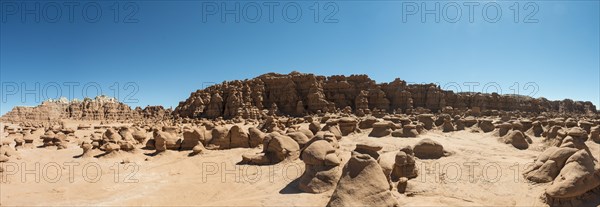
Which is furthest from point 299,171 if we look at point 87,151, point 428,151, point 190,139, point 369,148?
point 87,151

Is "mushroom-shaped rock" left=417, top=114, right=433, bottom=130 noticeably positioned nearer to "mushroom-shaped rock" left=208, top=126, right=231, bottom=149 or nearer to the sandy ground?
the sandy ground

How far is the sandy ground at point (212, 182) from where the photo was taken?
7434 millimetres

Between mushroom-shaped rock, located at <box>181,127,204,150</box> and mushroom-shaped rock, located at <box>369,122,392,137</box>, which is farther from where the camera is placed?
mushroom-shaped rock, located at <box>369,122,392,137</box>

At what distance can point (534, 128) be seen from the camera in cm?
1859

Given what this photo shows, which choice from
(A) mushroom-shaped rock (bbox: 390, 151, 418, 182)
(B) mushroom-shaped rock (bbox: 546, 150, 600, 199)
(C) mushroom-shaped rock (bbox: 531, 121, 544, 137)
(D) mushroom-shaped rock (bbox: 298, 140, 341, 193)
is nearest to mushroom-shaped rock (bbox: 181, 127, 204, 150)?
(D) mushroom-shaped rock (bbox: 298, 140, 341, 193)

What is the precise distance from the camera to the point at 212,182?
9.40m

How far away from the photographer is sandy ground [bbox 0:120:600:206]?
24.4ft

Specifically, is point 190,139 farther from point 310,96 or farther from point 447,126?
point 310,96

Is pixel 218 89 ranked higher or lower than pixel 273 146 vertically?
higher

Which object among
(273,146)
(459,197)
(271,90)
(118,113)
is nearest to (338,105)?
(271,90)


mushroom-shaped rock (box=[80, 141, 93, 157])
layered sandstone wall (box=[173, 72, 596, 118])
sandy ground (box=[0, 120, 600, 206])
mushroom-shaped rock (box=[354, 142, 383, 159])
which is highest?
layered sandstone wall (box=[173, 72, 596, 118])

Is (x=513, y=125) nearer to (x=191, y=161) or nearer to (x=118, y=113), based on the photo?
(x=191, y=161)

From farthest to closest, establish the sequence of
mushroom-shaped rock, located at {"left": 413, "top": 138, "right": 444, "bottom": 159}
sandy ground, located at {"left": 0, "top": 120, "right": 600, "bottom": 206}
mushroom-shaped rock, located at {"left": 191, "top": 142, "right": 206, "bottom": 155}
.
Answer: mushroom-shaped rock, located at {"left": 191, "top": 142, "right": 206, "bottom": 155}
mushroom-shaped rock, located at {"left": 413, "top": 138, "right": 444, "bottom": 159}
sandy ground, located at {"left": 0, "top": 120, "right": 600, "bottom": 206}

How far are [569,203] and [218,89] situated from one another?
47.9 m
